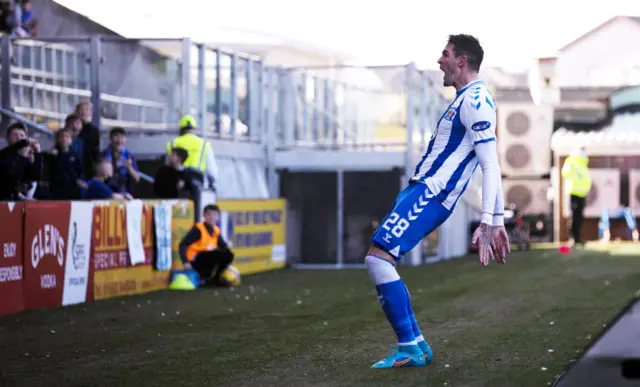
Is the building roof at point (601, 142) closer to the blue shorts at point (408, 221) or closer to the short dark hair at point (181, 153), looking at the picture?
the short dark hair at point (181, 153)

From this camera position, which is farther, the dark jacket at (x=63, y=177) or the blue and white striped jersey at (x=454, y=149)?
the dark jacket at (x=63, y=177)

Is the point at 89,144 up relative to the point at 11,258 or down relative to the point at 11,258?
up

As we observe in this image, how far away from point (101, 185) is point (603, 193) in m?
22.1

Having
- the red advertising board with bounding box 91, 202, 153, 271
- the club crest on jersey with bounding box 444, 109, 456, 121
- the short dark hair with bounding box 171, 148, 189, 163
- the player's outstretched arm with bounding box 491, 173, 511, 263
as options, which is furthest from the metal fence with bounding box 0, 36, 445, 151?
the player's outstretched arm with bounding box 491, 173, 511, 263

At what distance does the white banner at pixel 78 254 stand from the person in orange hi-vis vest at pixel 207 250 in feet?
7.74

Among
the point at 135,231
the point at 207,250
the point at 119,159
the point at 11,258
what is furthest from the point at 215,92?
the point at 11,258

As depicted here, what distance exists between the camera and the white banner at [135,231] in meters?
16.5

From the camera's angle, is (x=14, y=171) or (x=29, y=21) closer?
(x=14, y=171)

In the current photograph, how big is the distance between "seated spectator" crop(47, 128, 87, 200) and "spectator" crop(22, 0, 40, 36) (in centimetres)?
447

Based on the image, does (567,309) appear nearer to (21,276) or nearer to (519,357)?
(519,357)

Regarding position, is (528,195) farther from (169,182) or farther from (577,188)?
(169,182)

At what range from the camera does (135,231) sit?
16719 millimetres

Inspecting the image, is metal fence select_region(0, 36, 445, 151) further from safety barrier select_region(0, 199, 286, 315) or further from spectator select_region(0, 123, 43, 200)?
spectator select_region(0, 123, 43, 200)

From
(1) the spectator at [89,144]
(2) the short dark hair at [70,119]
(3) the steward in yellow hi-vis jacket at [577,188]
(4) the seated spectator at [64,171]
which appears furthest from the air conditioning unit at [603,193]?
(4) the seated spectator at [64,171]
